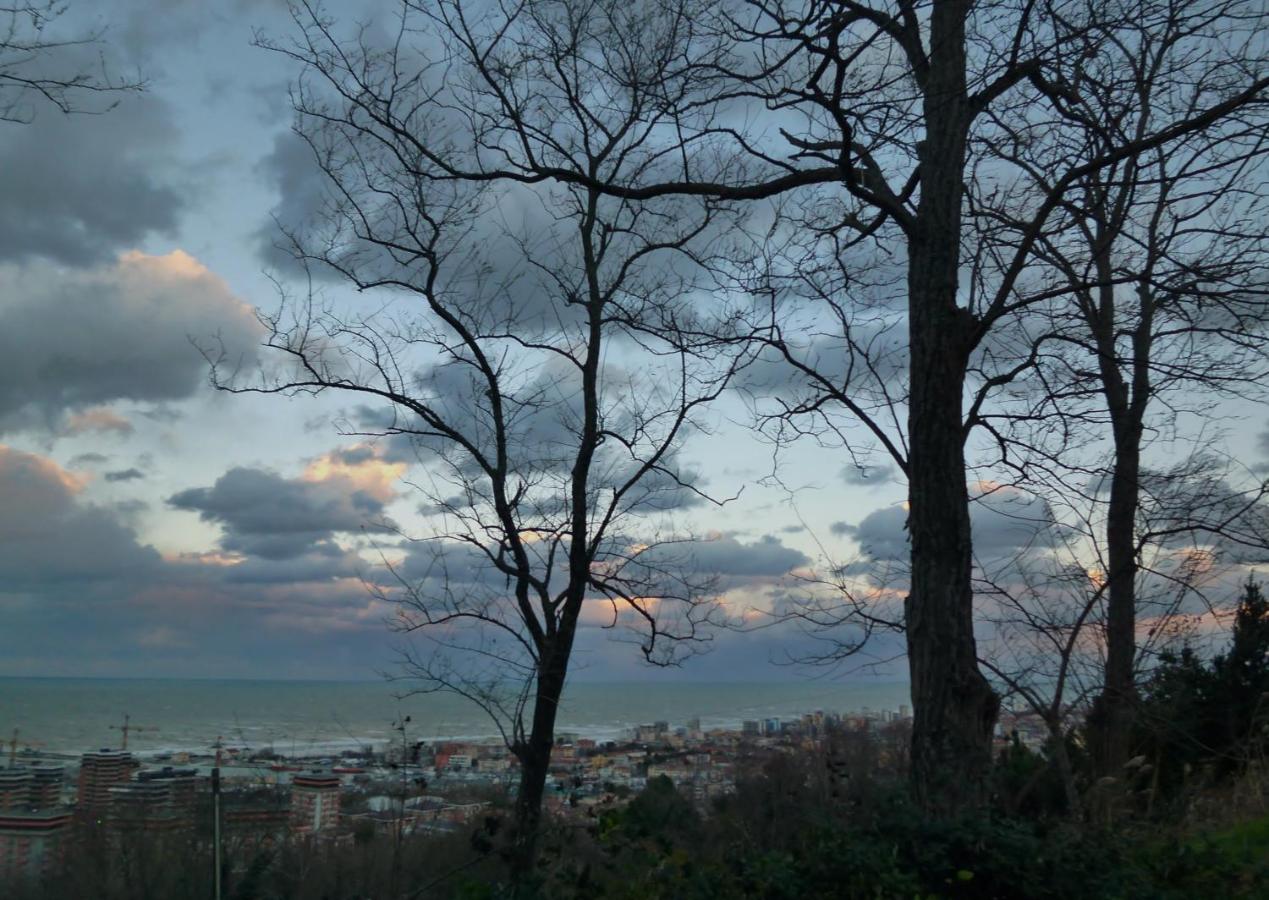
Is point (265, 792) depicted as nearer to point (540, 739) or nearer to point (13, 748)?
point (13, 748)

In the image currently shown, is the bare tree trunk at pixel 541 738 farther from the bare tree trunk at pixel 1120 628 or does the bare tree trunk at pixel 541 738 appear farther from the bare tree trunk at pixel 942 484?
the bare tree trunk at pixel 1120 628

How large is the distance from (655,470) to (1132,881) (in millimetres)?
6358

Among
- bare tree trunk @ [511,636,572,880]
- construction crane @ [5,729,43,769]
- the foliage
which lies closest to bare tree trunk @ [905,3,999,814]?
A: bare tree trunk @ [511,636,572,880]

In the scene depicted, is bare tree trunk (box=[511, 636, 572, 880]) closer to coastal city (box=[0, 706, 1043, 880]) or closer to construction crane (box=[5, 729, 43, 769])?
coastal city (box=[0, 706, 1043, 880])

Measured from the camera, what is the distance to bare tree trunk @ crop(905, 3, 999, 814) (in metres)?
6.32

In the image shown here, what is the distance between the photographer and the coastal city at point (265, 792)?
23.5 ft

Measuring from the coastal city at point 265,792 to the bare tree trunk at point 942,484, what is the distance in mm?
2286

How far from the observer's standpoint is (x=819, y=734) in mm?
12281

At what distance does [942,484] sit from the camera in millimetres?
6641

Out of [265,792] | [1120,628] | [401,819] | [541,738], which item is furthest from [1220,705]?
[265,792]

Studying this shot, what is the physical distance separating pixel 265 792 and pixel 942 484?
17.0ft

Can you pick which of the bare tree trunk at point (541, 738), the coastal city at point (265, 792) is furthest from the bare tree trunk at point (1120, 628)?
the bare tree trunk at point (541, 738)

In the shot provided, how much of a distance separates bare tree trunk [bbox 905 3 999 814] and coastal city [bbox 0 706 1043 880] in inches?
90.0

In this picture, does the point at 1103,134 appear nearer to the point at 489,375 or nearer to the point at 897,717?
the point at 489,375
